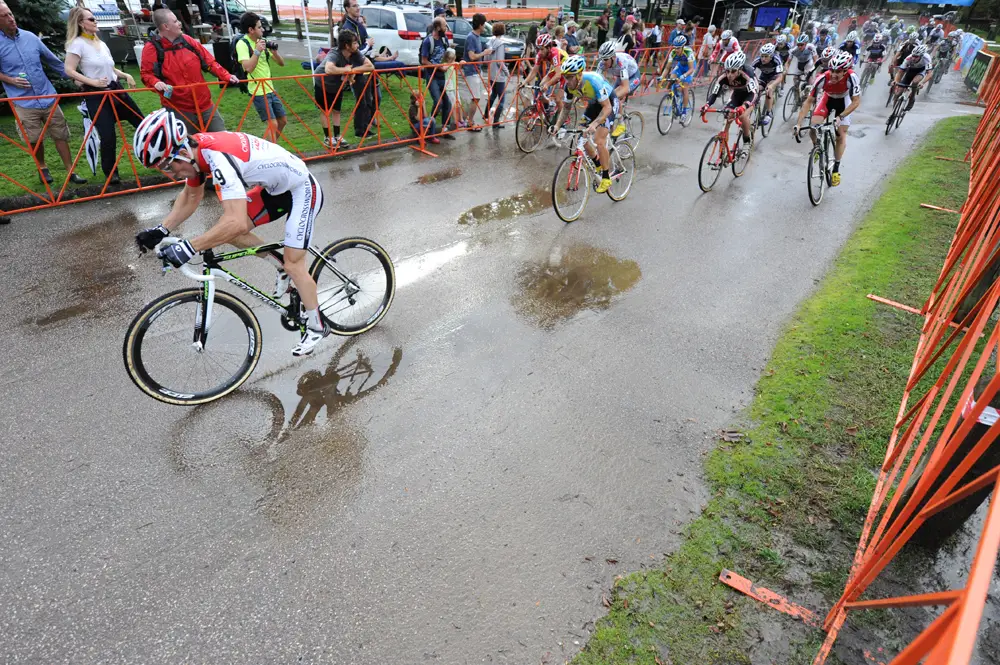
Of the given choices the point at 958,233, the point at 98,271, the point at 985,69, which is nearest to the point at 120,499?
the point at 98,271

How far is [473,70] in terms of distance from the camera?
1117cm

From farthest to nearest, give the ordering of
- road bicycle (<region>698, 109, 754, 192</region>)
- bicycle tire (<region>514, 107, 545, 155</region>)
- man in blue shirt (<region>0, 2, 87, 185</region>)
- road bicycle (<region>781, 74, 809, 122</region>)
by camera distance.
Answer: road bicycle (<region>781, 74, 809, 122</region>) < bicycle tire (<region>514, 107, 545, 155</region>) < road bicycle (<region>698, 109, 754, 192</region>) < man in blue shirt (<region>0, 2, 87, 185</region>)

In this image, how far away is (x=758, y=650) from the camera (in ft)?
8.34

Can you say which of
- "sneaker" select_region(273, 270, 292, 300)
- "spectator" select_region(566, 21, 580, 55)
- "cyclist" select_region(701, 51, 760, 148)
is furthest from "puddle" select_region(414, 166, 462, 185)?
"spectator" select_region(566, 21, 580, 55)

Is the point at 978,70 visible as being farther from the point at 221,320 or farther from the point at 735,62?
the point at 221,320

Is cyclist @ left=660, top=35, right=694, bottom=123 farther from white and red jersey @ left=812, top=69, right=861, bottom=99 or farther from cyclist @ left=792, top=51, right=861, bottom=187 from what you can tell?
white and red jersey @ left=812, top=69, right=861, bottom=99

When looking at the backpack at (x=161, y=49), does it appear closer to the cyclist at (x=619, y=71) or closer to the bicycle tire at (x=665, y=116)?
the cyclist at (x=619, y=71)

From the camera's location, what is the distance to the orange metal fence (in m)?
7.05

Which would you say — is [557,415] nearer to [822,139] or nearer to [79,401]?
[79,401]

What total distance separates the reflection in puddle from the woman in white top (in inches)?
235

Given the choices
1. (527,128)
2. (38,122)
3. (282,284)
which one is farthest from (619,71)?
(38,122)

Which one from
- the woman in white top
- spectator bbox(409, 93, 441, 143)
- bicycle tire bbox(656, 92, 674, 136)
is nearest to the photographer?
the woman in white top

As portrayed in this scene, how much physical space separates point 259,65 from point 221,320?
638cm

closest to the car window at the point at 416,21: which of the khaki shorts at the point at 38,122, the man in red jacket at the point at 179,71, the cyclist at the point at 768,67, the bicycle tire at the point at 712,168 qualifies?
the cyclist at the point at 768,67
